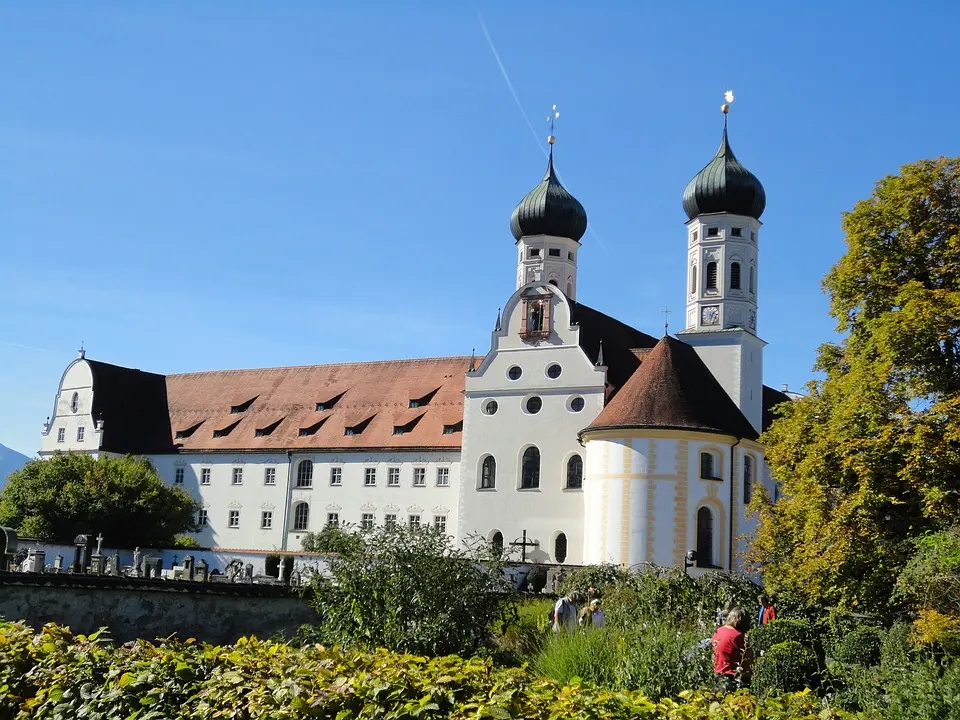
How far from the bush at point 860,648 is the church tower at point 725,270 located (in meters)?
34.5

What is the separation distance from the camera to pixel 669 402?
44562 millimetres

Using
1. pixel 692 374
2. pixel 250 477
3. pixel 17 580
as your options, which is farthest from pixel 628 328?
pixel 17 580

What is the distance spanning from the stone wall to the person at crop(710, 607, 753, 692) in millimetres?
9245

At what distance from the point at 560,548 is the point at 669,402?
7810mm

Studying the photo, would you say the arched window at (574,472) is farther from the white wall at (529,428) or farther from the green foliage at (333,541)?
the green foliage at (333,541)

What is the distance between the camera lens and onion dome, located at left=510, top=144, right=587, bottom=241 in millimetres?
57312

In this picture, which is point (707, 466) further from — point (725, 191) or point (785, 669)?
point (785, 669)

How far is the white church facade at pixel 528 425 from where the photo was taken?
44.3m

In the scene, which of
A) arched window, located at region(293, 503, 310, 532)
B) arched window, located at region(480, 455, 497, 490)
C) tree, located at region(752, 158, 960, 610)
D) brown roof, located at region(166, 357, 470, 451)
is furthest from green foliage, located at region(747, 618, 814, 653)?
arched window, located at region(293, 503, 310, 532)

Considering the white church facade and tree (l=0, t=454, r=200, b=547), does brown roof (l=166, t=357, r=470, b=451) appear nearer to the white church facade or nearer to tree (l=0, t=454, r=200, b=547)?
the white church facade

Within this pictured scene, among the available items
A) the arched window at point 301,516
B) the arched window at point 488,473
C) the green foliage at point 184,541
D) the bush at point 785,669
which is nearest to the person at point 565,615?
the bush at point 785,669

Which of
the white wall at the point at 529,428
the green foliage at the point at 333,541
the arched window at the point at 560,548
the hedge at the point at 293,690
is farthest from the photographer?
the white wall at the point at 529,428

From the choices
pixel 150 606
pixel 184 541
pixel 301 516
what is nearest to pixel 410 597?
pixel 150 606

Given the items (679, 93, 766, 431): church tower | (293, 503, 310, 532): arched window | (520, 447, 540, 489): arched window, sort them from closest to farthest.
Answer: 1. (520, 447, 540, 489): arched window
2. (679, 93, 766, 431): church tower
3. (293, 503, 310, 532): arched window
